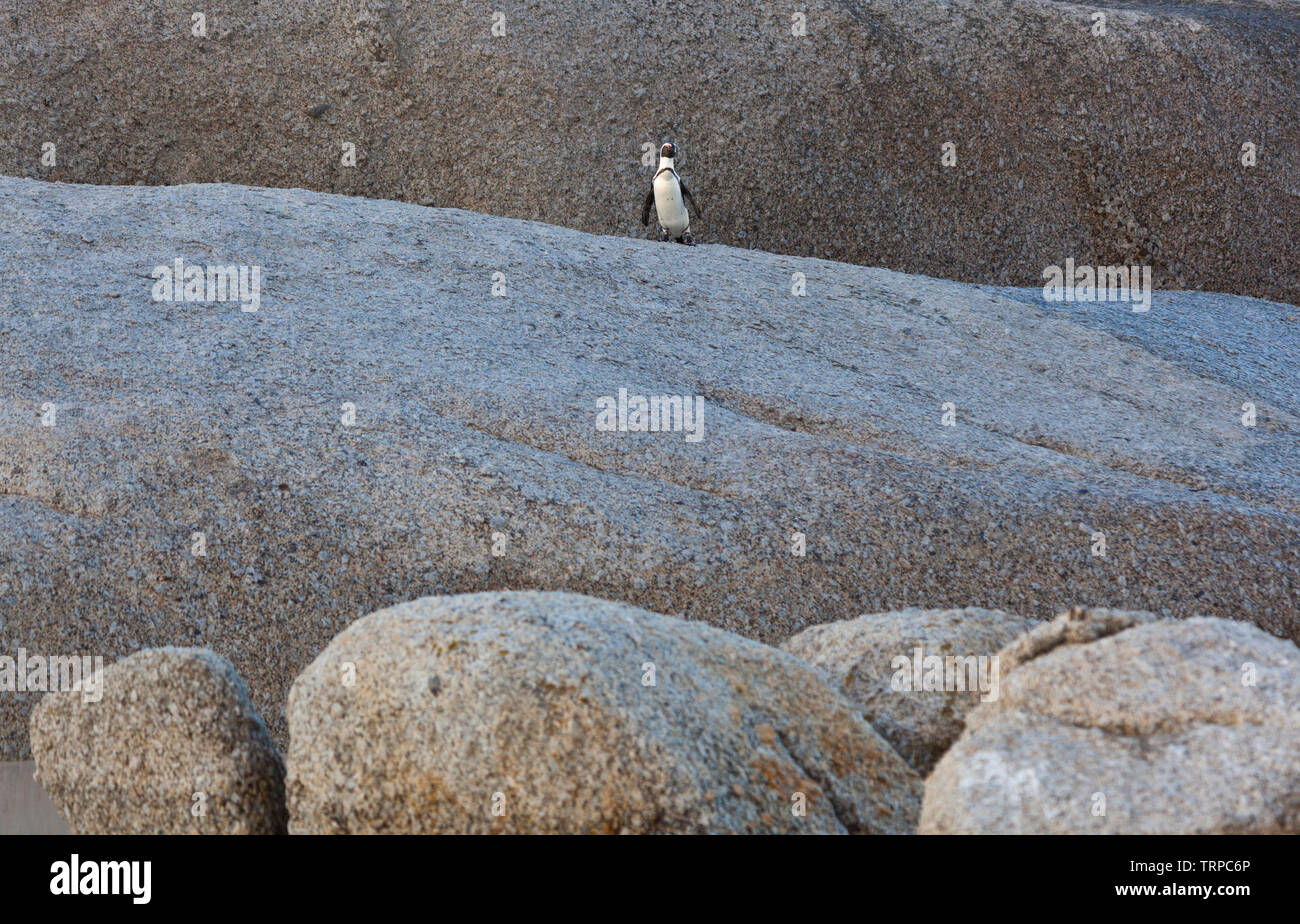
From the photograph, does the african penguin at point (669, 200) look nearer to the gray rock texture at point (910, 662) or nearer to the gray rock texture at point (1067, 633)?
the gray rock texture at point (910, 662)

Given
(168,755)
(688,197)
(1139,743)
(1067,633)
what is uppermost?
(688,197)

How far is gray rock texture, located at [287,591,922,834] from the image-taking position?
14.3 feet

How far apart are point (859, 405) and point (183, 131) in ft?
39.4

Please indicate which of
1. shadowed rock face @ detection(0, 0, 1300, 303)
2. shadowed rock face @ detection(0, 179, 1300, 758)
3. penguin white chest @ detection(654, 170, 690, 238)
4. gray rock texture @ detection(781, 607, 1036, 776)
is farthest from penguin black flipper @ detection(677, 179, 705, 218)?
gray rock texture @ detection(781, 607, 1036, 776)

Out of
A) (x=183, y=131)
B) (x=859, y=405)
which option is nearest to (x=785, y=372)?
(x=859, y=405)

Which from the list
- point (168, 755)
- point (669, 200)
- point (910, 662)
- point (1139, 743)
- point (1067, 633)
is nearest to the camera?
point (1139, 743)

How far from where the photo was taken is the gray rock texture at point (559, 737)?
4.35m

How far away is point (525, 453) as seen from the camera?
28.7 feet

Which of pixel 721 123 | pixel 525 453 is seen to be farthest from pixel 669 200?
pixel 525 453

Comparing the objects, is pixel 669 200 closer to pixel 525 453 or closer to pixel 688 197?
pixel 688 197

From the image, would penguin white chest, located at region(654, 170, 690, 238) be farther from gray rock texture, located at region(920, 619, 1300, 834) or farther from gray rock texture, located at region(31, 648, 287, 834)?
gray rock texture, located at region(920, 619, 1300, 834)

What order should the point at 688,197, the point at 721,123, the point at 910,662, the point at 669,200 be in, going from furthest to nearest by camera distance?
1. the point at 721,123
2. the point at 688,197
3. the point at 669,200
4. the point at 910,662

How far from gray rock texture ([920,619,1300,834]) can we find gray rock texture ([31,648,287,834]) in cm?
270

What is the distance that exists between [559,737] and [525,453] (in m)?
4.49
